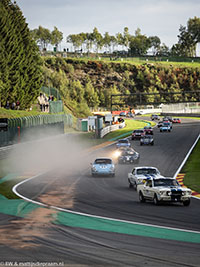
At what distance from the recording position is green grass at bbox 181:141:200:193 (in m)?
35.1

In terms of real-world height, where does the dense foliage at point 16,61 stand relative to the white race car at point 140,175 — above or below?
above

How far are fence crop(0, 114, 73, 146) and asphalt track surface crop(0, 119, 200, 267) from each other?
1457cm

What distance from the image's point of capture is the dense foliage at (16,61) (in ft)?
282

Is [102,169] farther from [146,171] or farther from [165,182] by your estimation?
[165,182]

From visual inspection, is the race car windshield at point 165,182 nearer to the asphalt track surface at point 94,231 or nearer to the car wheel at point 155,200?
the car wheel at point 155,200

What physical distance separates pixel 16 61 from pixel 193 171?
184 ft

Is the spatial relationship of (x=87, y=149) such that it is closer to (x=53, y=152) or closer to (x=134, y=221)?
(x=53, y=152)

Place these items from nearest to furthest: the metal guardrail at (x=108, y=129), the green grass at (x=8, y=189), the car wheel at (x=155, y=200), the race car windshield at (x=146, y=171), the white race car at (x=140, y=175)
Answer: the car wheel at (x=155, y=200)
the green grass at (x=8, y=189)
the white race car at (x=140, y=175)
the race car windshield at (x=146, y=171)
the metal guardrail at (x=108, y=129)

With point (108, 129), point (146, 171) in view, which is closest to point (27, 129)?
point (146, 171)

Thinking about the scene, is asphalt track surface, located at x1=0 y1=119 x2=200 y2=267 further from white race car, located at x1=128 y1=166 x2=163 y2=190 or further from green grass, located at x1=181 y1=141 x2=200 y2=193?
green grass, located at x1=181 y1=141 x2=200 y2=193

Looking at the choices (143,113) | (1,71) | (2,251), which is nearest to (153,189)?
(2,251)

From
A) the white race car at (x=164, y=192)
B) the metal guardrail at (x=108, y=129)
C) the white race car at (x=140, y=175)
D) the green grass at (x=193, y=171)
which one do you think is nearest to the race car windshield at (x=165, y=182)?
the white race car at (x=164, y=192)

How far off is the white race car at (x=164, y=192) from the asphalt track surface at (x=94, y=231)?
38 cm

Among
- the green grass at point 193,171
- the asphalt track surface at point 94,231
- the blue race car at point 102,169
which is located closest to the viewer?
the asphalt track surface at point 94,231
